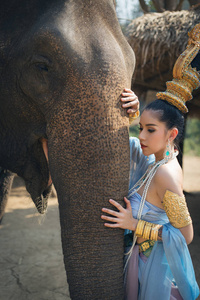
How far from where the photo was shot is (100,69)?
58.6 inches

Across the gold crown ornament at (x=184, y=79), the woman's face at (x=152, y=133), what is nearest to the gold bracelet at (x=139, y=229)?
the woman's face at (x=152, y=133)

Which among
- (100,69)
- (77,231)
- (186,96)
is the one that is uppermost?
(100,69)

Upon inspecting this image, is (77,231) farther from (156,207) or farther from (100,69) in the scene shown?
(100,69)

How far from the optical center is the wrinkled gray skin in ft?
4.70

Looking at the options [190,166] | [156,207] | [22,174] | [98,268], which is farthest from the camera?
[190,166]

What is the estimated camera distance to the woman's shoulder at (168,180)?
5.14 feet

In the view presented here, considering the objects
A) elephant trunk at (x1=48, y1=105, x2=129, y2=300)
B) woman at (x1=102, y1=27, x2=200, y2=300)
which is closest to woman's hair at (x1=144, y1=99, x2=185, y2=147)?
woman at (x1=102, y1=27, x2=200, y2=300)

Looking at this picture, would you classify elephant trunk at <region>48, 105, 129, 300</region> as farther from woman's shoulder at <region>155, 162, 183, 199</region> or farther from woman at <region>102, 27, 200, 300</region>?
woman's shoulder at <region>155, 162, 183, 199</region>

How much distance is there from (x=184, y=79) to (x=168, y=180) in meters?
0.50

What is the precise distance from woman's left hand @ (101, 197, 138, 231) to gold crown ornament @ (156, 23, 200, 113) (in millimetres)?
549

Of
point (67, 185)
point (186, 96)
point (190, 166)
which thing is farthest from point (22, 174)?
point (190, 166)

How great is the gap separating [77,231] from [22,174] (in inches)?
27.4

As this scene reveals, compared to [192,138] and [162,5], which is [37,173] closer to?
[162,5]

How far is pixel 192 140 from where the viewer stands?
45.7 feet
